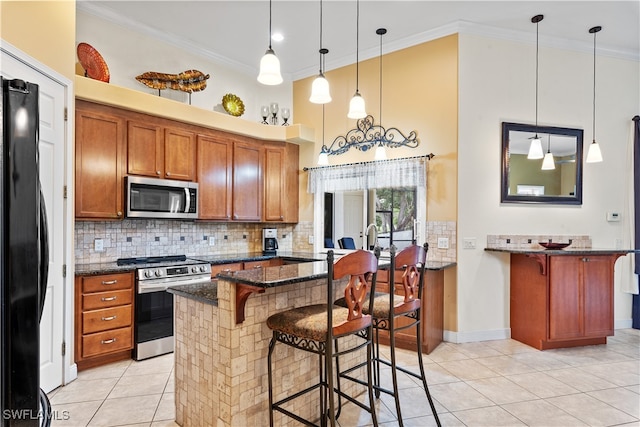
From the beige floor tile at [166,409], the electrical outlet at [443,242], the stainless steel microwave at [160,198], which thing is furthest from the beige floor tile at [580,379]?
the stainless steel microwave at [160,198]

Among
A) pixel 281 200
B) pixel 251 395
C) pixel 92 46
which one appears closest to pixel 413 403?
pixel 251 395

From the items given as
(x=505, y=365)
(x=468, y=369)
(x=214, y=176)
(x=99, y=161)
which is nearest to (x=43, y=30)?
(x=99, y=161)

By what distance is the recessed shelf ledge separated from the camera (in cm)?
331

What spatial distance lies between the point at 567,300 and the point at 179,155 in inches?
170

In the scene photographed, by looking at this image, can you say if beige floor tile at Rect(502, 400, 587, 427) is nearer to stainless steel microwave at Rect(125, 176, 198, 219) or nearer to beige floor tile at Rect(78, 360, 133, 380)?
beige floor tile at Rect(78, 360, 133, 380)

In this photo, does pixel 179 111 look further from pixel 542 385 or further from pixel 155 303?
pixel 542 385

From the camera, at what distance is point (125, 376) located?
2.96m

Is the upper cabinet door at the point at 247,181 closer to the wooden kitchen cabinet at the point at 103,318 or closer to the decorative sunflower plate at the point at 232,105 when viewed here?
the decorative sunflower plate at the point at 232,105

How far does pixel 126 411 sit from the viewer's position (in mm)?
2422

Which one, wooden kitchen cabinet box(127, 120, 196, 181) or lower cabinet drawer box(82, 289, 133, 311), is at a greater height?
wooden kitchen cabinet box(127, 120, 196, 181)

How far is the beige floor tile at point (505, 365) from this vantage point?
308 centimetres

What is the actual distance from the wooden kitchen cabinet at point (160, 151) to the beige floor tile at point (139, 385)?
191 centimetres

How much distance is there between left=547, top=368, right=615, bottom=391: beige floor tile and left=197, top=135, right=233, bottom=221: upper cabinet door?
12.0ft

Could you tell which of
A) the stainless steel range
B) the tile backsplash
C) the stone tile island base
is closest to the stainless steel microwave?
the tile backsplash
